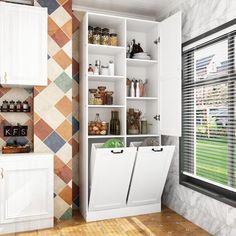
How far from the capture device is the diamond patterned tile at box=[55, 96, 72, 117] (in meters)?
3.13

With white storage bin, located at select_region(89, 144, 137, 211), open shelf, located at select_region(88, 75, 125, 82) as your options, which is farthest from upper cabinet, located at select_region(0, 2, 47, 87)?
white storage bin, located at select_region(89, 144, 137, 211)

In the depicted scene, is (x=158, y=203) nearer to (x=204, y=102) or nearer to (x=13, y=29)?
(x=204, y=102)

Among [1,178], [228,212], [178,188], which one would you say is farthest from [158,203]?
[1,178]

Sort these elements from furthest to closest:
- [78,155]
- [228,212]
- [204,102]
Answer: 1. [78,155]
2. [204,102]
3. [228,212]

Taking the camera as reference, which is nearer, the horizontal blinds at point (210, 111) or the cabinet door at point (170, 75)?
the horizontal blinds at point (210, 111)

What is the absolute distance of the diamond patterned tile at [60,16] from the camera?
122 inches

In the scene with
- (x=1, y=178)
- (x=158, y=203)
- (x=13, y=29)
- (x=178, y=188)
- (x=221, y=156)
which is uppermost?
(x=13, y=29)

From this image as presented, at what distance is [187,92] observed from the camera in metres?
3.16

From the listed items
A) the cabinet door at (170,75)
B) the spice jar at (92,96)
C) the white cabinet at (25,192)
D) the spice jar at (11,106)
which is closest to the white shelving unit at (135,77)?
the cabinet door at (170,75)

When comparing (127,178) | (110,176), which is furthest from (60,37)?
(127,178)

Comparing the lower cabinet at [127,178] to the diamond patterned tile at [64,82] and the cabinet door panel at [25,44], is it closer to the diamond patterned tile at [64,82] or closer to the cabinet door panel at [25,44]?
the diamond patterned tile at [64,82]

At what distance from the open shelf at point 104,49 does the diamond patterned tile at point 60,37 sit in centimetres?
30

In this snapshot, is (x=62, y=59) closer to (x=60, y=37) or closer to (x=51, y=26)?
(x=60, y=37)

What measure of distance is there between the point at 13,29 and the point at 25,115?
100cm
